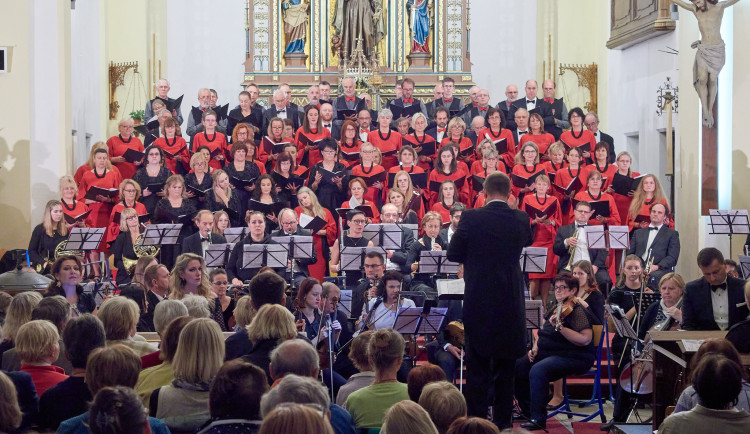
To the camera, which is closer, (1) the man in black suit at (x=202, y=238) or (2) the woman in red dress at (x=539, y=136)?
(1) the man in black suit at (x=202, y=238)

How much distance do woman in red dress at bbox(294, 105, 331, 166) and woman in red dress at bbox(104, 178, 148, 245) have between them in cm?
199

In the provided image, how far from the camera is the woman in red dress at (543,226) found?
10047mm

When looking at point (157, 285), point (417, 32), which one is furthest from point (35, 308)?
point (417, 32)

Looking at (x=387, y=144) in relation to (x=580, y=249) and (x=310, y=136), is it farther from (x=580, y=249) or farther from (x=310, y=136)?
(x=580, y=249)

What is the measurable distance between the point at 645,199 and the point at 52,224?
222 inches

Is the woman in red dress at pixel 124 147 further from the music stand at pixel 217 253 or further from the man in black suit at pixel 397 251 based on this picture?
the man in black suit at pixel 397 251

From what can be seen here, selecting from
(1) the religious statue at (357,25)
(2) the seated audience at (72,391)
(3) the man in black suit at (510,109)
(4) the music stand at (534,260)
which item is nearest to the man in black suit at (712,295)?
(4) the music stand at (534,260)

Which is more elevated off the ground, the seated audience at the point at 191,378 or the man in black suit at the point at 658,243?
the man in black suit at the point at 658,243

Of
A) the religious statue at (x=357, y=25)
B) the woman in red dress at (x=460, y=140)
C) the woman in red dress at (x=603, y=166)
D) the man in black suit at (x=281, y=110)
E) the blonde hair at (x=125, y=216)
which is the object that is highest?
the religious statue at (x=357, y=25)

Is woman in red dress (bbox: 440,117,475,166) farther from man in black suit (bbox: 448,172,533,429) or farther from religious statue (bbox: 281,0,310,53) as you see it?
man in black suit (bbox: 448,172,533,429)

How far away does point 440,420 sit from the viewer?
3.85 metres

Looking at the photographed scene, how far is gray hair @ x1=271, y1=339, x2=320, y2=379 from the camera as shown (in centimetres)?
407

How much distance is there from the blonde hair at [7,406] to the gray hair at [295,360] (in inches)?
39.6

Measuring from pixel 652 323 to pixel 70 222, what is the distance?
5.64 meters
